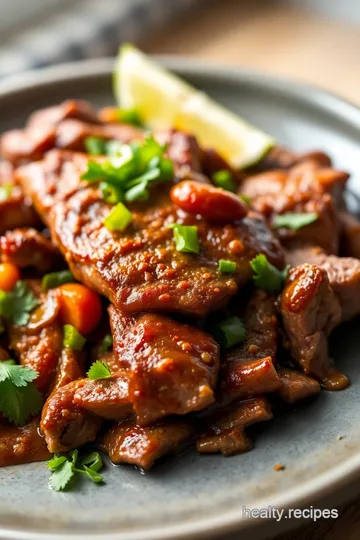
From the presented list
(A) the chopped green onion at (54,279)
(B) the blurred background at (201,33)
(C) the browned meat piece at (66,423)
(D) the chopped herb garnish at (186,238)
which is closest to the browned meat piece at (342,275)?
(D) the chopped herb garnish at (186,238)

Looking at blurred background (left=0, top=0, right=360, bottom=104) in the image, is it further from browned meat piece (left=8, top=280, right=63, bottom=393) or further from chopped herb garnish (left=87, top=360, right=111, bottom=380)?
chopped herb garnish (left=87, top=360, right=111, bottom=380)

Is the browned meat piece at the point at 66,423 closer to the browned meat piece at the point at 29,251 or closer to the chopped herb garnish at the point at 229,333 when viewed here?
the chopped herb garnish at the point at 229,333

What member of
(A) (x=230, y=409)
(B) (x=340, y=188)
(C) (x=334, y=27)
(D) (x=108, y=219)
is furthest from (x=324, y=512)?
(C) (x=334, y=27)

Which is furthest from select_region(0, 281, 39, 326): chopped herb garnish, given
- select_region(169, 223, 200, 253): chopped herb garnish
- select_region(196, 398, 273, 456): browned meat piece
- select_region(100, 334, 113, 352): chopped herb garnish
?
select_region(196, 398, 273, 456): browned meat piece

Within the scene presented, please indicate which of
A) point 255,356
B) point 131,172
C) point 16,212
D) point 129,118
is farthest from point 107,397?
point 129,118

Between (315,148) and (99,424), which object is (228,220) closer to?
(99,424)

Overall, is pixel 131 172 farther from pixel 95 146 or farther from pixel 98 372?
pixel 98 372
